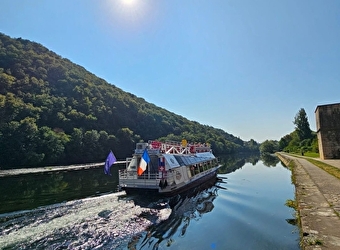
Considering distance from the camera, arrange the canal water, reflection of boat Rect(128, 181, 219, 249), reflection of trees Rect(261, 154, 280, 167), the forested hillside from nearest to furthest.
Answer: the canal water, reflection of boat Rect(128, 181, 219, 249), the forested hillside, reflection of trees Rect(261, 154, 280, 167)

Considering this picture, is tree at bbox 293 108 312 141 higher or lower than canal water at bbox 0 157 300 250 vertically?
higher

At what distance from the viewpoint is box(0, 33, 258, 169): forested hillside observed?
57.2m

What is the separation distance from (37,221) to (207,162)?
25.5 metres

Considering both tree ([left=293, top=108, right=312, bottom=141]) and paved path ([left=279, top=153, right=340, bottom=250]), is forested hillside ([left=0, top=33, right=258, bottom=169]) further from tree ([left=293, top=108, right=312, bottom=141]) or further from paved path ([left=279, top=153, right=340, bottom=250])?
paved path ([left=279, top=153, right=340, bottom=250])

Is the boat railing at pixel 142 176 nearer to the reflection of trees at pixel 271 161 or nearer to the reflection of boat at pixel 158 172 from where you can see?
the reflection of boat at pixel 158 172

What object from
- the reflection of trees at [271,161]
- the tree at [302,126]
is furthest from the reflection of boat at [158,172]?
the tree at [302,126]

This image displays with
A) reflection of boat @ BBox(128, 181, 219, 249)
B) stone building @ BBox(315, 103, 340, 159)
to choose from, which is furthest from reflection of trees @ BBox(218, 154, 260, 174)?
reflection of boat @ BBox(128, 181, 219, 249)

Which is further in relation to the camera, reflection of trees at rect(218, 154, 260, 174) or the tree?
the tree

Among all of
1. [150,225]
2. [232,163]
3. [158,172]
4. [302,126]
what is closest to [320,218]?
[150,225]

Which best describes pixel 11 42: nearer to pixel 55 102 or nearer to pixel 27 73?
pixel 27 73

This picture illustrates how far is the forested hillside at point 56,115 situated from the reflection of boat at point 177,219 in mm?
49400

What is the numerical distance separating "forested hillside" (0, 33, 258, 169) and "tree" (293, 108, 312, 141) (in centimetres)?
4945

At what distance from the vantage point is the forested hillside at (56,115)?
188ft

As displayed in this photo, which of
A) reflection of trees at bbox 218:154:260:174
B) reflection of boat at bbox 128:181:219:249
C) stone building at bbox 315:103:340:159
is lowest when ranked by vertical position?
reflection of boat at bbox 128:181:219:249
